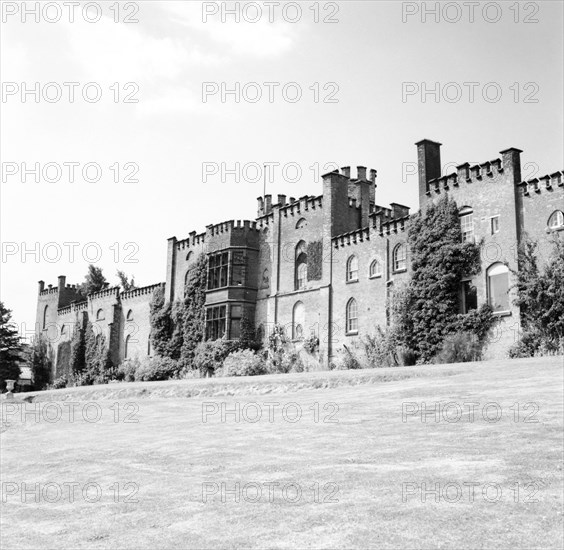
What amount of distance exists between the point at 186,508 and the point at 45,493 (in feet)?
8.87

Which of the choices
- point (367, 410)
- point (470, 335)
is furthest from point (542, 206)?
point (367, 410)

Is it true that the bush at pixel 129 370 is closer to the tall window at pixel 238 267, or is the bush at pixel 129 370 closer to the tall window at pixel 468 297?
the tall window at pixel 238 267

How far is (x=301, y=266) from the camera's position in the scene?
40.1 metres

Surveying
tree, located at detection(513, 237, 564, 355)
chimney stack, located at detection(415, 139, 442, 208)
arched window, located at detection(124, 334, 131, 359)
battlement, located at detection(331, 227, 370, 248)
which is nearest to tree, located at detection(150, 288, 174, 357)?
arched window, located at detection(124, 334, 131, 359)

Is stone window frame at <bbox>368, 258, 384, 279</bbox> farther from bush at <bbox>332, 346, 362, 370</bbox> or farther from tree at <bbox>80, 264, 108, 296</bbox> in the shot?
tree at <bbox>80, 264, 108, 296</bbox>

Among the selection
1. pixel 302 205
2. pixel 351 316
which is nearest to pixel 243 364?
pixel 351 316

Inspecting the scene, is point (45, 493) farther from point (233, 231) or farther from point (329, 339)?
point (233, 231)

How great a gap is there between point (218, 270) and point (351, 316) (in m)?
10.8

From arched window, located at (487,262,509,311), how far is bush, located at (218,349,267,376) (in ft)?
43.4

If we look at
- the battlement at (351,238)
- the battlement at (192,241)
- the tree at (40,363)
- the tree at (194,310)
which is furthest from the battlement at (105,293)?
the battlement at (351,238)

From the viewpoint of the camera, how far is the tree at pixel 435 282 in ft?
96.7

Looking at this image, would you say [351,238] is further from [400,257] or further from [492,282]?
[492,282]

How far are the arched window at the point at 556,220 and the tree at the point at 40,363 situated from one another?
50.1 metres

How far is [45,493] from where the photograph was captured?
31.8 ft
